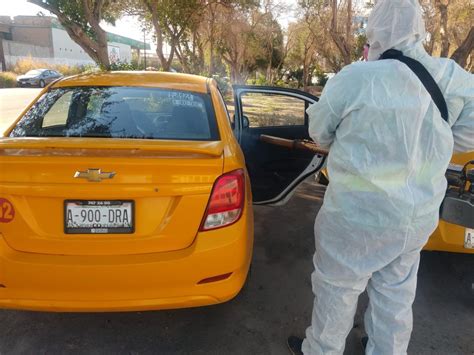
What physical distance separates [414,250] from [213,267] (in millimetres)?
978

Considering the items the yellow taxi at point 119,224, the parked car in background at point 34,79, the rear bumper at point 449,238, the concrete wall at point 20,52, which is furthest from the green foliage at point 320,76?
the yellow taxi at point 119,224

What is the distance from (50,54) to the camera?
46.4 metres

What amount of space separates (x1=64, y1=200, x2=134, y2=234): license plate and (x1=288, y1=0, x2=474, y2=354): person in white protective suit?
37.4 inches

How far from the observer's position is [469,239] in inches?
108

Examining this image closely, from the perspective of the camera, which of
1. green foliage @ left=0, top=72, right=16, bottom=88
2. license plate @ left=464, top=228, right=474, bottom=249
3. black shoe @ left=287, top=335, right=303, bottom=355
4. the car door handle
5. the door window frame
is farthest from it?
green foliage @ left=0, top=72, right=16, bottom=88

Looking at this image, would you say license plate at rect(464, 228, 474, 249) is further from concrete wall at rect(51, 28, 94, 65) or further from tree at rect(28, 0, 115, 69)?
concrete wall at rect(51, 28, 94, 65)

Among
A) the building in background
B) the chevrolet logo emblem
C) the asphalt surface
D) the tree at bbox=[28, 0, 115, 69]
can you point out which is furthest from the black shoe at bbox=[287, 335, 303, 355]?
the building in background

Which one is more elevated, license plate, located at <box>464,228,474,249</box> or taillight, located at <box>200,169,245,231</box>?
taillight, located at <box>200,169,245,231</box>

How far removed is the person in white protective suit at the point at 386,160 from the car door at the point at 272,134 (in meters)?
1.91

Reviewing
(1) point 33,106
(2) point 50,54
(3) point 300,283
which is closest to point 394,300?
(3) point 300,283

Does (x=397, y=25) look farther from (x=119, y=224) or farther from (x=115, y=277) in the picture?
(x=115, y=277)

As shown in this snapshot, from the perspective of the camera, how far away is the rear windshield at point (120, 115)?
102 inches

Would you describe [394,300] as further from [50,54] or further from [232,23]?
[50,54]

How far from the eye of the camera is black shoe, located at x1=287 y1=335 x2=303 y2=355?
2.39 meters
